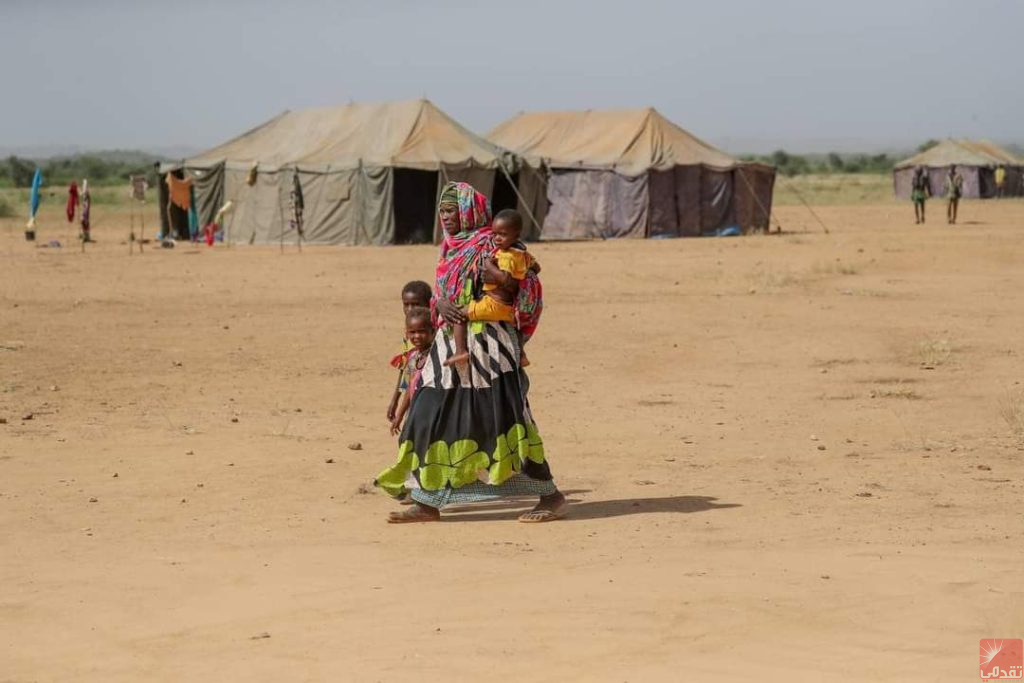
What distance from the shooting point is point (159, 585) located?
604 centimetres

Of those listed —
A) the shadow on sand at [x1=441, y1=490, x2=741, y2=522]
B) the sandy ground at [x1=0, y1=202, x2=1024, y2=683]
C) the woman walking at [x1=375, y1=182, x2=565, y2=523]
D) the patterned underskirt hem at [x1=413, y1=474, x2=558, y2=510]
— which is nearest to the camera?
the sandy ground at [x1=0, y1=202, x2=1024, y2=683]

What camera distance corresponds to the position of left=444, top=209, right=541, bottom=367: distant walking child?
695 cm

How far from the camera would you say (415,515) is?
7.25 m

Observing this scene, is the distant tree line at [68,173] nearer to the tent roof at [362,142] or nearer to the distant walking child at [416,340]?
the tent roof at [362,142]

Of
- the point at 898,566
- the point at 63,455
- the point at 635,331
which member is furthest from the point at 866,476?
the point at 635,331

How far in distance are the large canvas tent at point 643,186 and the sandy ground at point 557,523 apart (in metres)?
16.8

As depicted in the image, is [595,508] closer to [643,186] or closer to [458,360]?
[458,360]

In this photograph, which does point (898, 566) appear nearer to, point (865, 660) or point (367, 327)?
point (865, 660)

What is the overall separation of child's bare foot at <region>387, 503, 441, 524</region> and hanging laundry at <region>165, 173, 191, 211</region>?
1045 inches

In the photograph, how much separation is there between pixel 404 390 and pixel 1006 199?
53235mm

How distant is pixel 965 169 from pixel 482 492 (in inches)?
2112

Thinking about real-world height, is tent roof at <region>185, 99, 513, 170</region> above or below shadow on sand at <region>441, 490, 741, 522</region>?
above

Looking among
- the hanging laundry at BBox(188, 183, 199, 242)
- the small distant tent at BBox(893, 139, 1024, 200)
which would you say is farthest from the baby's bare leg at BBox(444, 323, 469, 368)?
the small distant tent at BBox(893, 139, 1024, 200)

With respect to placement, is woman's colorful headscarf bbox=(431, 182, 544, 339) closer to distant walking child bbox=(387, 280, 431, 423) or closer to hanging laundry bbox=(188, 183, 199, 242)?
distant walking child bbox=(387, 280, 431, 423)
